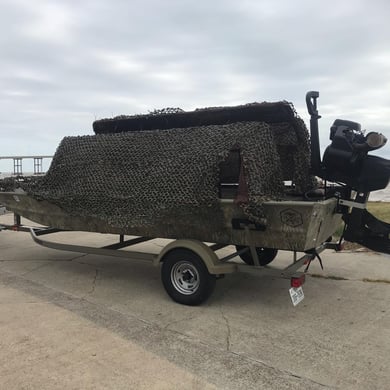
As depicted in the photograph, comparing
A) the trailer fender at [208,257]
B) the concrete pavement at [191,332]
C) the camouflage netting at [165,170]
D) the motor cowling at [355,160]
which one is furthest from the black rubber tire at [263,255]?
the motor cowling at [355,160]

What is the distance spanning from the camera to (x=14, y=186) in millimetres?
6918

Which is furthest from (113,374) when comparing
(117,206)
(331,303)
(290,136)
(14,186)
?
(14,186)

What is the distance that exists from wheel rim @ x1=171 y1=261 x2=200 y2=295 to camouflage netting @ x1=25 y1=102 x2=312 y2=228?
582mm

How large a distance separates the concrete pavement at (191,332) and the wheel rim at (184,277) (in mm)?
222

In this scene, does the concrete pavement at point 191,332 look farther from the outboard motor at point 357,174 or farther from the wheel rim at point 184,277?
the outboard motor at point 357,174

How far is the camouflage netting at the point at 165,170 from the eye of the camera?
15.2ft

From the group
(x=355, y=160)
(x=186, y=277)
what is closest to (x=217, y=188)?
(x=186, y=277)

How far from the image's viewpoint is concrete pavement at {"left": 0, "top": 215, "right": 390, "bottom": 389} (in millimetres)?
3287

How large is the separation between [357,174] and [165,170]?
83.8 inches

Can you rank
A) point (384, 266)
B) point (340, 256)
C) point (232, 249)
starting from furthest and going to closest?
1. point (232, 249)
2. point (340, 256)
3. point (384, 266)

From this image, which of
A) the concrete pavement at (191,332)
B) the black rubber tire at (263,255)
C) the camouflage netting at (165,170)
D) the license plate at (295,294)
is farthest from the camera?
the black rubber tire at (263,255)

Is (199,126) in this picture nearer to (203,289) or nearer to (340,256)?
(203,289)

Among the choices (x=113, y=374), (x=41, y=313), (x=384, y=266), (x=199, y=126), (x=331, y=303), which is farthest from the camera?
(x=384, y=266)

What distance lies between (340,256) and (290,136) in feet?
9.13
